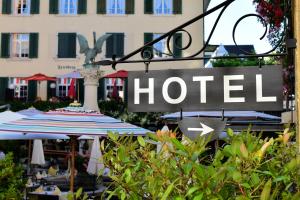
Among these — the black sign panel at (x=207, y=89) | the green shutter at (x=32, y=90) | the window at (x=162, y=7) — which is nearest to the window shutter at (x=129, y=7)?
the window at (x=162, y=7)

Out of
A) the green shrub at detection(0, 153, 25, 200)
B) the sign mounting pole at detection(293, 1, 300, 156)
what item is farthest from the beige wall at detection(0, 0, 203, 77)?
the sign mounting pole at detection(293, 1, 300, 156)

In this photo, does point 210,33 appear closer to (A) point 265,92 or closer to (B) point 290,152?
(A) point 265,92

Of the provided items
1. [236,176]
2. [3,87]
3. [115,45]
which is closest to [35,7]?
[3,87]

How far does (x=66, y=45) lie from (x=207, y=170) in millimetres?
27925

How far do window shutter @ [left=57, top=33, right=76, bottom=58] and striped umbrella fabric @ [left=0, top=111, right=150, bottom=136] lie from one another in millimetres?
20253

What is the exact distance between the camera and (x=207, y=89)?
2.78 m

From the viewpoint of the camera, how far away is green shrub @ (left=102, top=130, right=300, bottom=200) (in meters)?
1.76

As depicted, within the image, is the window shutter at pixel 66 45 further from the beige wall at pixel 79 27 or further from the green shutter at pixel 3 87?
the green shutter at pixel 3 87

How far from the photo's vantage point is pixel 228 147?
6.17 ft

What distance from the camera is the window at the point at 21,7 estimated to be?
29688 millimetres

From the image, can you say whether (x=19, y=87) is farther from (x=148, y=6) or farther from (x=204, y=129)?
(x=204, y=129)

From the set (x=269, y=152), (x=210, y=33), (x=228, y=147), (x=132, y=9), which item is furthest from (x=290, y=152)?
(x=132, y=9)

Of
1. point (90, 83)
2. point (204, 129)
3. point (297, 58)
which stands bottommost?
point (204, 129)

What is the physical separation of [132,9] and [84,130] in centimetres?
2169
